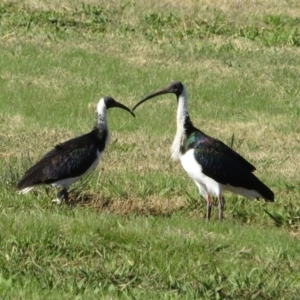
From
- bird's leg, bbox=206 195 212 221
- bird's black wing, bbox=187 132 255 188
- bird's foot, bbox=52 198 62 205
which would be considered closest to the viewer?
bird's foot, bbox=52 198 62 205

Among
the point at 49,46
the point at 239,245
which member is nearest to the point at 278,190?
the point at 239,245

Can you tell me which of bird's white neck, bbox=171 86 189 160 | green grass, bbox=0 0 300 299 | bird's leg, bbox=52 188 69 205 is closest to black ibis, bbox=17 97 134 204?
bird's leg, bbox=52 188 69 205

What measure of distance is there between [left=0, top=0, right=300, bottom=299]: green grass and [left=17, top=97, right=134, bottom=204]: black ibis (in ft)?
0.63

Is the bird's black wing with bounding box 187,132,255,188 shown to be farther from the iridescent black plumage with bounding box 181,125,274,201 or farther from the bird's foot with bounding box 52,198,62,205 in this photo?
the bird's foot with bounding box 52,198,62,205

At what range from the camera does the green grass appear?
8.52 m

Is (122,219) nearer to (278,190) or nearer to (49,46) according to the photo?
(278,190)

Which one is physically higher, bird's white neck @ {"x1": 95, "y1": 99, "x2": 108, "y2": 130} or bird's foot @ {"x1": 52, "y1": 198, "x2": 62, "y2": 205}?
bird's white neck @ {"x1": 95, "y1": 99, "x2": 108, "y2": 130}

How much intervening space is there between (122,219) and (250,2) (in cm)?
1305

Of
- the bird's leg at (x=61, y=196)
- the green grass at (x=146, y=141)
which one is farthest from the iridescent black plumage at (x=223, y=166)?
the bird's leg at (x=61, y=196)

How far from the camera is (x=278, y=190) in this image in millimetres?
11945

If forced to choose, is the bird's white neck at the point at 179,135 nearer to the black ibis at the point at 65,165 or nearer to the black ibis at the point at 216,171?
the black ibis at the point at 216,171

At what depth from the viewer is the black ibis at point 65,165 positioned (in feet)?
35.0

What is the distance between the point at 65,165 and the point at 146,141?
3206 millimetres

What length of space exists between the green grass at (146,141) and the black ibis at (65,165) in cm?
19
